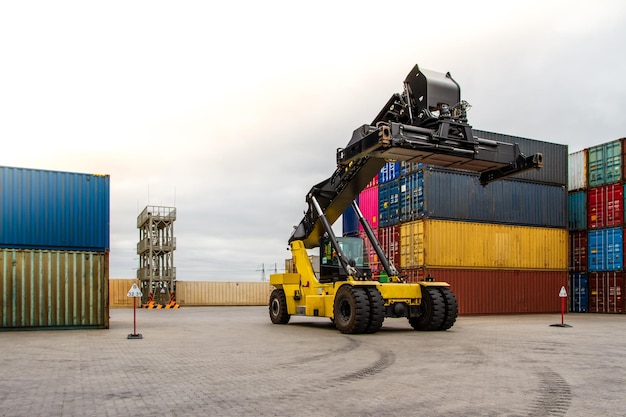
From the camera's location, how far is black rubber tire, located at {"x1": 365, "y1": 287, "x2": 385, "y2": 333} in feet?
56.7

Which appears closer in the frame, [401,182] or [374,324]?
[374,324]

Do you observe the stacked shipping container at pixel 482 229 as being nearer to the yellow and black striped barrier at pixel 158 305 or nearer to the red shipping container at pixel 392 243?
the red shipping container at pixel 392 243

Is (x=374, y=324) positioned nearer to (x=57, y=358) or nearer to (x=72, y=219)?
(x=57, y=358)

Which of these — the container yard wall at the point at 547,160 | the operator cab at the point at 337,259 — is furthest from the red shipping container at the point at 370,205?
the operator cab at the point at 337,259

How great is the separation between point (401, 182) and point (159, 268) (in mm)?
26059

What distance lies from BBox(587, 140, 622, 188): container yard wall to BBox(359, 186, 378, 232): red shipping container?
12.2m

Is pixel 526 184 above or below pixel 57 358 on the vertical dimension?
above

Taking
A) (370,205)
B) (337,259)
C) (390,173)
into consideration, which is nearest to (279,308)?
(337,259)

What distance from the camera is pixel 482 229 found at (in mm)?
29891

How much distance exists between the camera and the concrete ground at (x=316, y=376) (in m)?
7.69

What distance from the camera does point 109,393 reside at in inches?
340

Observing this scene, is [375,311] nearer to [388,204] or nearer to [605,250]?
[388,204]

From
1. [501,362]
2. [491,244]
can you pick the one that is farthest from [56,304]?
[491,244]

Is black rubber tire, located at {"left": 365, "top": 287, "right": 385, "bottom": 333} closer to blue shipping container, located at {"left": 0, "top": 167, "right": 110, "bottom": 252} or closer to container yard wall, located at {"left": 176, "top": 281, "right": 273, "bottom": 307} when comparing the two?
blue shipping container, located at {"left": 0, "top": 167, "right": 110, "bottom": 252}
